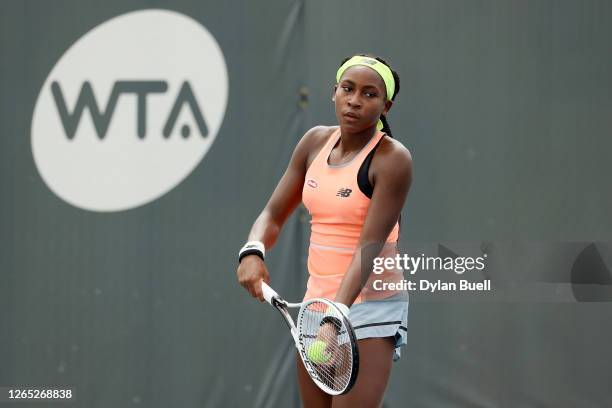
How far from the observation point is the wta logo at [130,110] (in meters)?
4.55

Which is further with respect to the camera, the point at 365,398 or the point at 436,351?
the point at 436,351

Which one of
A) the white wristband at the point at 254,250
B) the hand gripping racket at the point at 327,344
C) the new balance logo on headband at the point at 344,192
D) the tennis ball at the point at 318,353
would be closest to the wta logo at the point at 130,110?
the white wristband at the point at 254,250

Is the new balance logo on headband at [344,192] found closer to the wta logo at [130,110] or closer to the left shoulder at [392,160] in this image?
the left shoulder at [392,160]

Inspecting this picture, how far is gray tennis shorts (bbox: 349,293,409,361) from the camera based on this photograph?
2.89m

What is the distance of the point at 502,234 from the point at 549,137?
50 cm

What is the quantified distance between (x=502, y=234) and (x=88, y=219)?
6.52 ft

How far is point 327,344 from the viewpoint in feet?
8.70

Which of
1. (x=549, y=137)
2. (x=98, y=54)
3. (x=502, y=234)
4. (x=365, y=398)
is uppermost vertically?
(x=98, y=54)

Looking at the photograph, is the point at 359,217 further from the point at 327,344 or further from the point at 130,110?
the point at 130,110

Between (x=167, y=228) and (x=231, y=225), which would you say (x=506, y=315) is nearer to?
(x=231, y=225)

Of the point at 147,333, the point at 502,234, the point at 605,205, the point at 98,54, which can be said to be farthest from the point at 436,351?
the point at 98,54

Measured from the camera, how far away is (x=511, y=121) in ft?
14.4

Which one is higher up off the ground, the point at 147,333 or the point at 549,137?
the point at 549,137

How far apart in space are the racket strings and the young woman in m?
0.12
